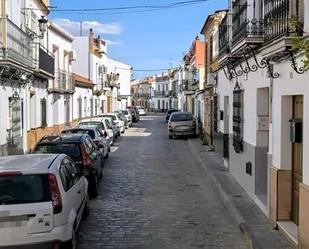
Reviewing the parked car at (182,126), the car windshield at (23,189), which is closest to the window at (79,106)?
the parked car at (182,126)

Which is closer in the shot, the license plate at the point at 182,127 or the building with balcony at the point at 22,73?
the building with balcony at the point at 22,73

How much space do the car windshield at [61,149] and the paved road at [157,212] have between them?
1.22 meters

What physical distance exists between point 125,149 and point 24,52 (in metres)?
9.47

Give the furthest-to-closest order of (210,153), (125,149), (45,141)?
(125,149) → (210,153) → (45,141)

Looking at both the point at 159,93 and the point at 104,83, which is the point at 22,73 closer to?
the point at 104,83

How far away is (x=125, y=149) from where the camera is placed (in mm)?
25672

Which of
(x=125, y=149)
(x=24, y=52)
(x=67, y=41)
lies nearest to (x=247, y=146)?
(x=24, y=52)

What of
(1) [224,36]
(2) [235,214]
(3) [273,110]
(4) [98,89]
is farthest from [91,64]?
(3) [273,110]

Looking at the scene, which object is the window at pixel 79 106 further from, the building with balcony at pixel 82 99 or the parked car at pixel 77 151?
the parked car at pixel 77 151

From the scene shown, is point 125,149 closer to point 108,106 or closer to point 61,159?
point 61,159

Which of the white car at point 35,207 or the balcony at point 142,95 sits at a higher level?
the balcony at point 142,95

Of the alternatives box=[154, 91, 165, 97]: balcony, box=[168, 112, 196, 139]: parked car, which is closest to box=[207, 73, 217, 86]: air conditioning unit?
box=[168, 112, 196, 139]: parked car

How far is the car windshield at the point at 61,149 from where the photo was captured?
1221cm

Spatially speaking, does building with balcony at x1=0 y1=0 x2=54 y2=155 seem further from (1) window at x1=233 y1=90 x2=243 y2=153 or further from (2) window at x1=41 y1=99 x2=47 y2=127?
(1) window at x1=233 y1=90 x2=243 y2=153
